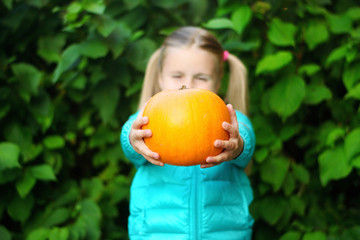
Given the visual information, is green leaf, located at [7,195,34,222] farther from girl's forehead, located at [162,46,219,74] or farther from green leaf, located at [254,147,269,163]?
green leaf, located at [254,147,269,163]

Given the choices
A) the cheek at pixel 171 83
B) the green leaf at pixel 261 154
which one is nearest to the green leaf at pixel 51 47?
the cheek at pixel 171 83

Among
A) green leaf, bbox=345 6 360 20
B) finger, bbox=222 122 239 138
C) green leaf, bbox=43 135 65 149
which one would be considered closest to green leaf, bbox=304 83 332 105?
green leaf, bbox=345 6 360 20

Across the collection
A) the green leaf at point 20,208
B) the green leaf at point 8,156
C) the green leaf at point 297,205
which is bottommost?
the green leaf at point 20,208

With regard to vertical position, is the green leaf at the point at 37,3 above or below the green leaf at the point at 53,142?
above

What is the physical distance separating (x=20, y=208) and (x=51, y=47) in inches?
40.2

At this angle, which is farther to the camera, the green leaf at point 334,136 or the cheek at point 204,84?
the green leaf at point 334,136

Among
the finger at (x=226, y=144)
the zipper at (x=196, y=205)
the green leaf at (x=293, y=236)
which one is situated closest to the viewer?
the finger at (x=226, y=144)

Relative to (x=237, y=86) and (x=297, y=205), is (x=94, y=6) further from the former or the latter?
(x=297, y=205)

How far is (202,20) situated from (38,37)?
3.65ft

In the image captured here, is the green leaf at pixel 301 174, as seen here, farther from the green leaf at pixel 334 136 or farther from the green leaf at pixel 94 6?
A: the green leaf at pixel 94 6

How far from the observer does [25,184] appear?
6.68ft

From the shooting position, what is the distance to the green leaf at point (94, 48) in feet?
6.68

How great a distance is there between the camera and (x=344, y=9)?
2.24m

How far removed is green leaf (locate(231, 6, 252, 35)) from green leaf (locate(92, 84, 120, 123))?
83 centimetres
